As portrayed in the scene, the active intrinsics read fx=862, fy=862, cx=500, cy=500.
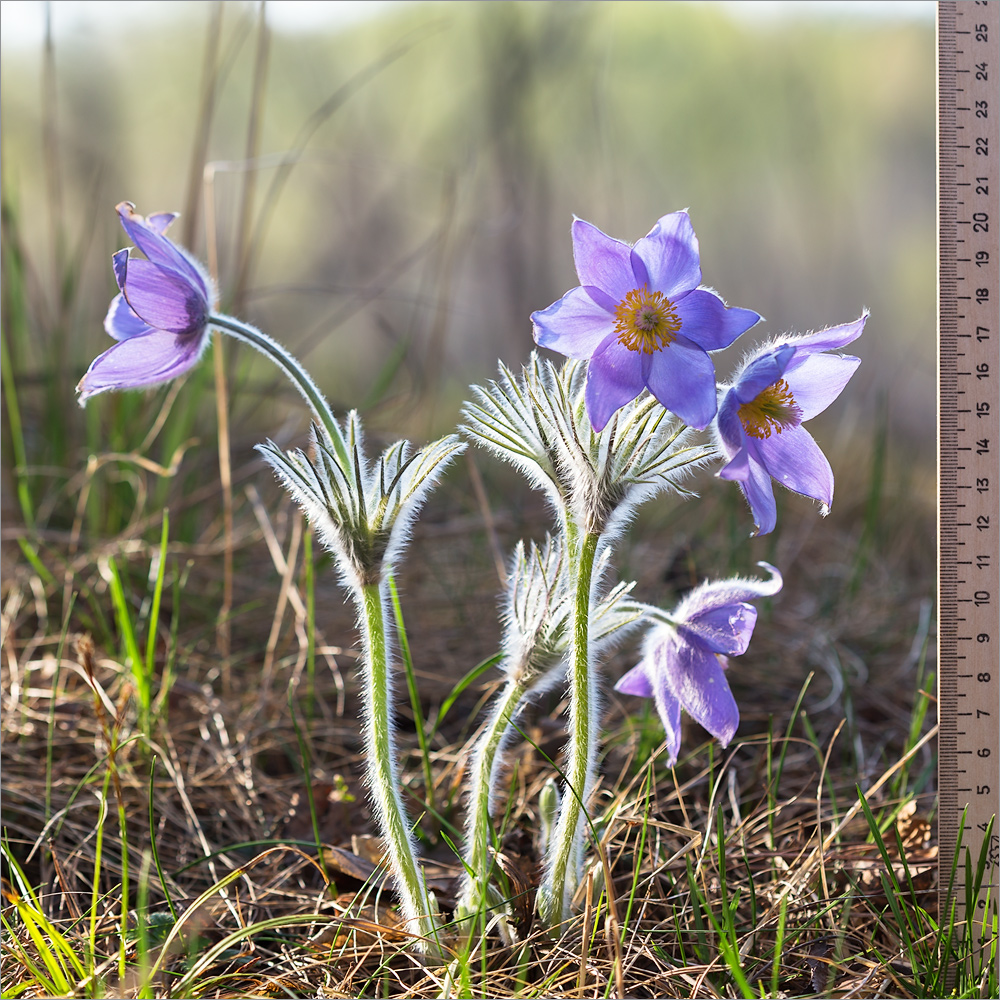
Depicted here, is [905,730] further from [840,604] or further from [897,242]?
[897,242]

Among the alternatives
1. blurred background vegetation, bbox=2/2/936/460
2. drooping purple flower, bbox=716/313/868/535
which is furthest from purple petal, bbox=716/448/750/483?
blurred background vegetation, bbox=2/2/936/460

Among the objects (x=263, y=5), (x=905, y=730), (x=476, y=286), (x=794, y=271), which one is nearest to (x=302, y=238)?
(x=476, y=286)

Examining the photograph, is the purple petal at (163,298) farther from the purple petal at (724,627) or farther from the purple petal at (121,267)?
the purple petal at (724,627)

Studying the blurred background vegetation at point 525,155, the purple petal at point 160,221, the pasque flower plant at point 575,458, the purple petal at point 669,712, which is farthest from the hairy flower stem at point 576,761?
the blurred background vegetation at point 525,155

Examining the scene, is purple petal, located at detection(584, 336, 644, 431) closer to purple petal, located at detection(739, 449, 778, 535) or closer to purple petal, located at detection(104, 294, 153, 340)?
purple petal, located at detection(739, 449, 778, 535)

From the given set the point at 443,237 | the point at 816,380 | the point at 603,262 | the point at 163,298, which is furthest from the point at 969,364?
the point at 443,237

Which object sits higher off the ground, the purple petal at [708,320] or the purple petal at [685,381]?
the purple petal at [708,320]

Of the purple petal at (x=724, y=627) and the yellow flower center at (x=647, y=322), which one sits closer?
the yellow flower center at (x=647, y=322)

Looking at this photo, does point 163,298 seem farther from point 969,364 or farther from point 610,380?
point 969,364
